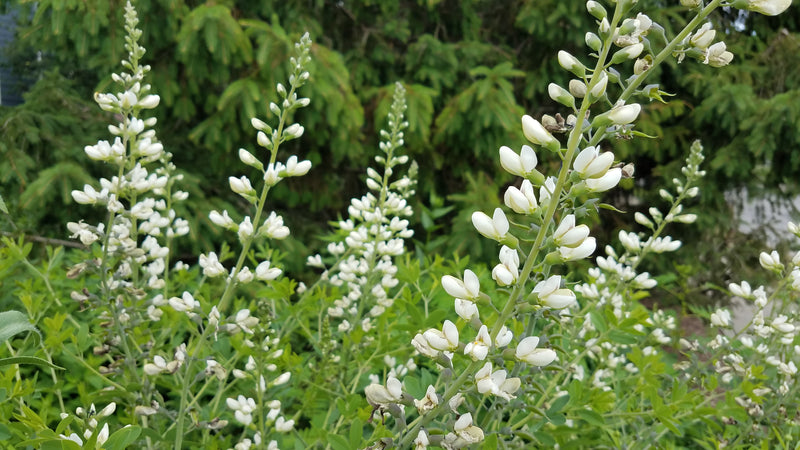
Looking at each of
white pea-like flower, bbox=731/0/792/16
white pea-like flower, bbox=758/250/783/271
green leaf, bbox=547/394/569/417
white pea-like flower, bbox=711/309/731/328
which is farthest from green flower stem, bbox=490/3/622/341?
white pea-like flower, bbox=711/309/731/328

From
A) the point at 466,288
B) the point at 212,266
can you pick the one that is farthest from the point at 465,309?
the point at 212,266

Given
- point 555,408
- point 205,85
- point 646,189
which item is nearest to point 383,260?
point 555,408

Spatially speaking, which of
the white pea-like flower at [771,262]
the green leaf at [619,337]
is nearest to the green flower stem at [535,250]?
the green leaf at [619,337]

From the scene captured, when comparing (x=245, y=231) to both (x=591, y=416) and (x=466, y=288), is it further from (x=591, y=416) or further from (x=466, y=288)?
(x=591, y=416)

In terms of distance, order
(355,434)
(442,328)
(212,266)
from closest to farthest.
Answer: (355,434) < (442,328) < (212,266)

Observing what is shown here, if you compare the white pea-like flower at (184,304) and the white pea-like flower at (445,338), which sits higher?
the white pea-like flower at (445,338)

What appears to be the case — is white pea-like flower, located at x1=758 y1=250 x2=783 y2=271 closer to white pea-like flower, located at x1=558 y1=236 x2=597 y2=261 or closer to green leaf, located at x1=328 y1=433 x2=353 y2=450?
white pea-like flower, located at x1=558 y1=236 x2=597 y2=261

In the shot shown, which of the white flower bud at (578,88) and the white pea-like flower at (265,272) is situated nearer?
the white flower bud at (578,88)

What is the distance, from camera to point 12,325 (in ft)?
3.33

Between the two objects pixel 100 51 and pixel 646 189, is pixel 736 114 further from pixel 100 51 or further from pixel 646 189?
pixel 100 51

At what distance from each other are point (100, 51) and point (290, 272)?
5.84 feet

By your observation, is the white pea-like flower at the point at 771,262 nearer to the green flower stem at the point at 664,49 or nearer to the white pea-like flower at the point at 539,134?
the green flower stem at the point at 664,49

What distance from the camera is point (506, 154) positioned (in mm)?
908

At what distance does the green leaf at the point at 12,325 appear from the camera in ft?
3.24
